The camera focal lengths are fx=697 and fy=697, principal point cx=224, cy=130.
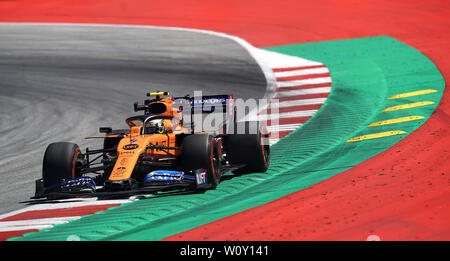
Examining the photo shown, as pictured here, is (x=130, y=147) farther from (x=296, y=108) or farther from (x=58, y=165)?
(x=296, y=108)

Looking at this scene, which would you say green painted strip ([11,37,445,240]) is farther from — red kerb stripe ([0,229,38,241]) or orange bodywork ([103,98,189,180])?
orange bodywork ([103,98,189,180])

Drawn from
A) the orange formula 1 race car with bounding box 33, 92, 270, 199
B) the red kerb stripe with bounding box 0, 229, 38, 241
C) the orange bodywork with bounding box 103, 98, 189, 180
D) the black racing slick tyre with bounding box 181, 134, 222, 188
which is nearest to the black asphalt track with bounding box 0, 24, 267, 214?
the orange formula 1 race car with bounding box 33, 92, 270, 199

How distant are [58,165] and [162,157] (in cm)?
182

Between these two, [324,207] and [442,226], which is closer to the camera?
[442,226]

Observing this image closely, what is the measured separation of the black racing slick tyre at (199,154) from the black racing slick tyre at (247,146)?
140 cm

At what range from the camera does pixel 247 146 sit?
13172 mm

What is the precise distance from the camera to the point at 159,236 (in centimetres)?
938

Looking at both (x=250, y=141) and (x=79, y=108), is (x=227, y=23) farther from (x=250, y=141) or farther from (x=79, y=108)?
(x=250, y=141)

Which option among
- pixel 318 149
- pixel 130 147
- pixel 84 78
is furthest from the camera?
pixel 84 78

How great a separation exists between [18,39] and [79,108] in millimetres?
12398

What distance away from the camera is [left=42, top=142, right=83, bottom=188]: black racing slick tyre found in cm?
→ 1202

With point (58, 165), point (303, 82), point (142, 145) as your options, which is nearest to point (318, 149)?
point (142, 145)
